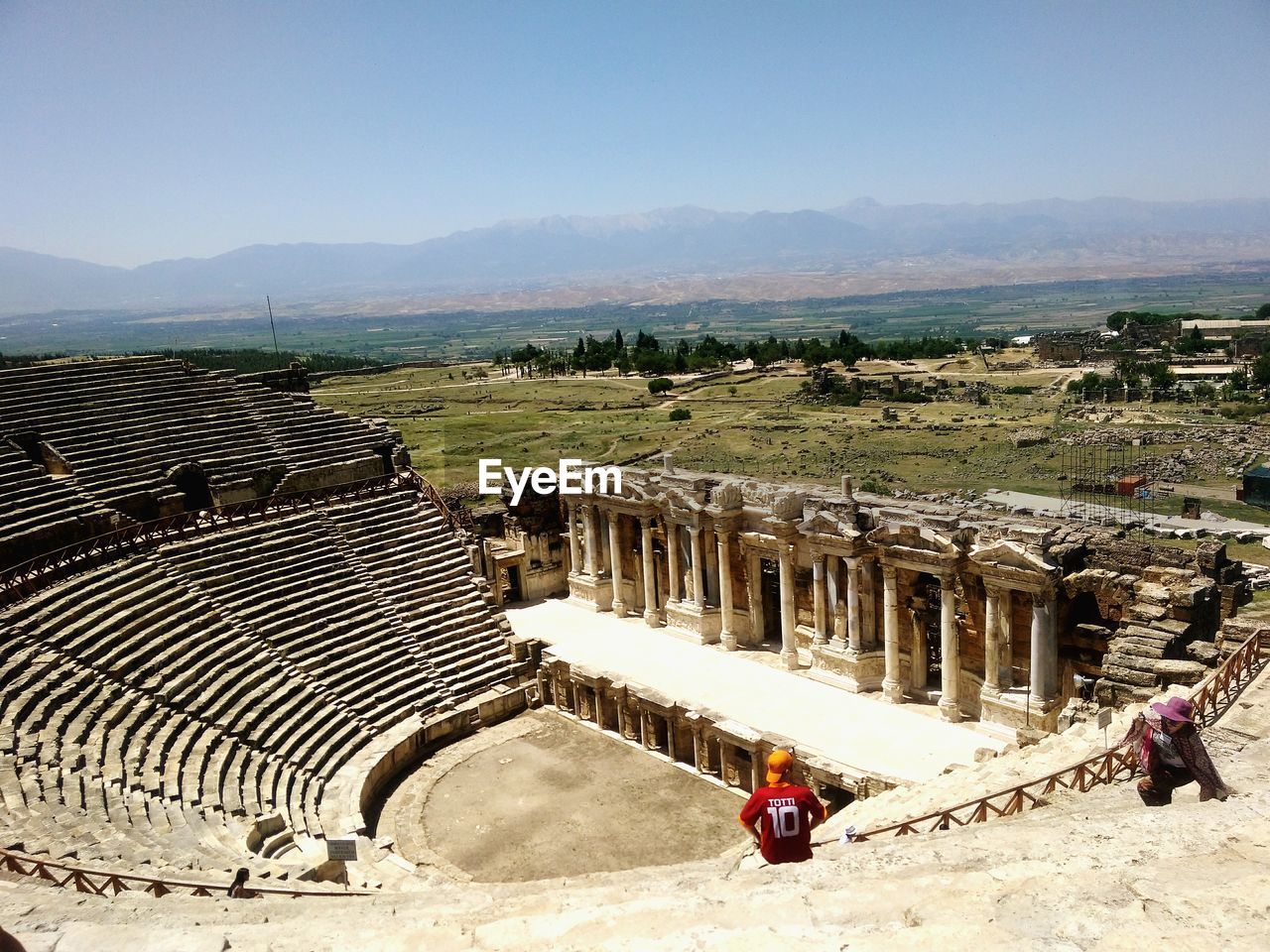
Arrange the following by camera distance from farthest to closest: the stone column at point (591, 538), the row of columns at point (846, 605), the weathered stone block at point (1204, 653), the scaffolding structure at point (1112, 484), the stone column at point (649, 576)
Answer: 1. the scaffolding structure at point (1112, 484)
2. the stone column at point (591, 538)
3. the stone column at point (649, 576)
4. the row of columns at point (846, 605)
5. the weathered stone block at point (1204, 653)

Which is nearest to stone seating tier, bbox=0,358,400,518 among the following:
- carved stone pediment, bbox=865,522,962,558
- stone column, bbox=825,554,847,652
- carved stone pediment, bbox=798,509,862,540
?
carved stone pediment, bbox=798,509,862,540

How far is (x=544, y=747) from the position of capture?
2481 cm

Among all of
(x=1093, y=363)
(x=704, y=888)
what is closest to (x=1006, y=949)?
(x=704, y=888)

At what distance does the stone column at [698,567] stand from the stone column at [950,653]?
8.39m

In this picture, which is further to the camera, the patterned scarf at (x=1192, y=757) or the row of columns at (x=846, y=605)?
the row of columns at (x=846, y=605)

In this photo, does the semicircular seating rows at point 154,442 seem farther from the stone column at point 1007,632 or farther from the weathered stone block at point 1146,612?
the weathered stone block at point 1146,612

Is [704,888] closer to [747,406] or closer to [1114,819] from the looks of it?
[1114,819]

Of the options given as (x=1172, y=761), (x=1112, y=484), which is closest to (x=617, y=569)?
(x=1172, y=761)

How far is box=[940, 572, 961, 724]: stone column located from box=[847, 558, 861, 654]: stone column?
239 cm

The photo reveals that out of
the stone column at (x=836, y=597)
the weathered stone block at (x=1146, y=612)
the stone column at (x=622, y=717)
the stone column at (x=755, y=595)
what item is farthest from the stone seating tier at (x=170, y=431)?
the weathered stone block at (x=1146, y=612)

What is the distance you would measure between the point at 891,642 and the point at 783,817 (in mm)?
15472

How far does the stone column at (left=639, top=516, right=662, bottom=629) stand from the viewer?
100ft

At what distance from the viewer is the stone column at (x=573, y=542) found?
3356 centimetres

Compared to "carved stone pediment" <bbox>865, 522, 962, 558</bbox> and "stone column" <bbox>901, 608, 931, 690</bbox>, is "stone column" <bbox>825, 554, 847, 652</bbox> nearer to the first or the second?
"carved stone pediment" <bbox>865, 522, 962, 558</bbox>
